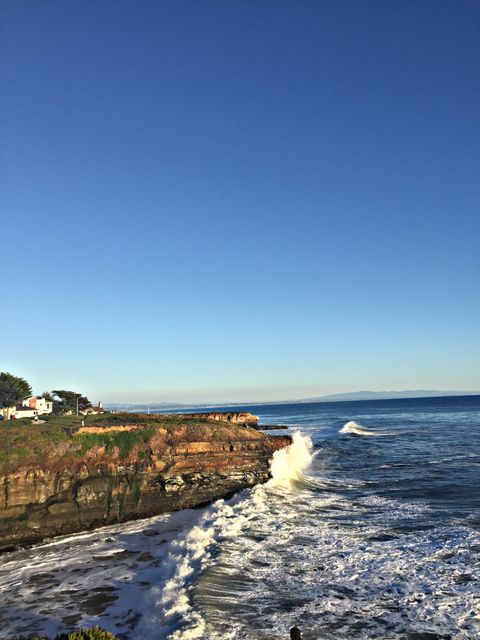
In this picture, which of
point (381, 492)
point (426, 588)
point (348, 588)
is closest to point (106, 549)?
point (348, 588)

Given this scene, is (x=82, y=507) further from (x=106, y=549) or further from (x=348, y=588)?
(x=348, y=588)

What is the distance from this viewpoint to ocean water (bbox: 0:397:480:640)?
11.5 meters

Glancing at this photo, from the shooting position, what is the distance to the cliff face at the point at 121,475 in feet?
73.6

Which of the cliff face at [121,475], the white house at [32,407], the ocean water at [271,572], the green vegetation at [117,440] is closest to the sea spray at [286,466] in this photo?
the cliff face at [121,475]

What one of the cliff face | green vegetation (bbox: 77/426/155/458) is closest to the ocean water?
the cliff face

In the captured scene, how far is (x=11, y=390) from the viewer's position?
2522 inches

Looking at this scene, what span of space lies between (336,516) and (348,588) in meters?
8.55

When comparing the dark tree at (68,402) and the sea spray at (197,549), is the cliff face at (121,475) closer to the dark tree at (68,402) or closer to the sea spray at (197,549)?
the sea spray at (197,549)

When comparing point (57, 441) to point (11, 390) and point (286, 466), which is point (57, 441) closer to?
point (286, 466)

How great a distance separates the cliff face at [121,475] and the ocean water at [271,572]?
165 cm

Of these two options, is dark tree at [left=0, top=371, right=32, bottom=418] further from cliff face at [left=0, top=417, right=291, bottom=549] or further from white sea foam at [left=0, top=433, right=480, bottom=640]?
white sea foam at [left=0, top=433, right=480, bottom=640]

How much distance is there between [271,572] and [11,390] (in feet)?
199

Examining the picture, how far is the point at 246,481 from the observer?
29.9 meters

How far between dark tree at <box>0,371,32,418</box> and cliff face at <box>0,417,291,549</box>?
42.6 meters
